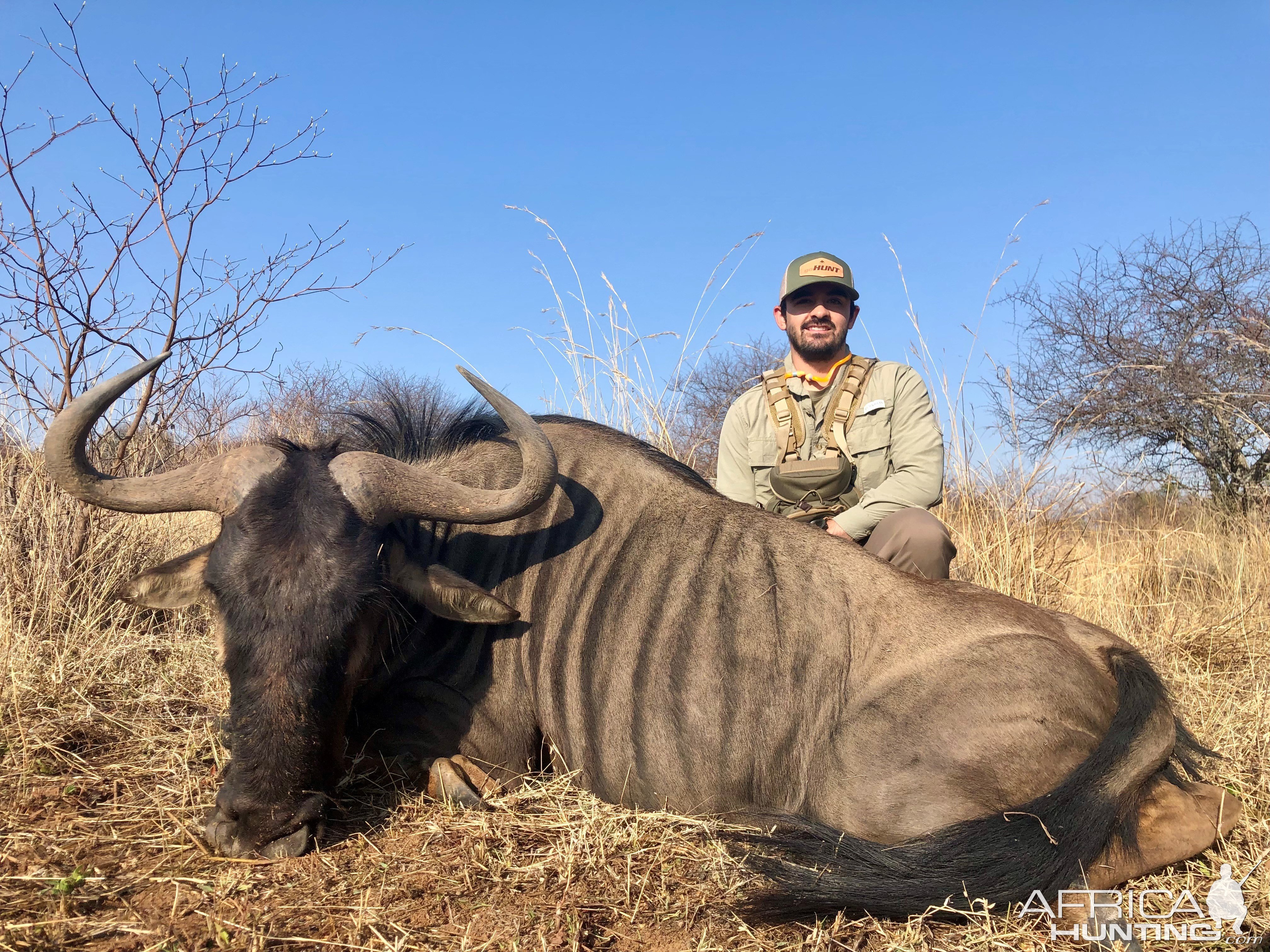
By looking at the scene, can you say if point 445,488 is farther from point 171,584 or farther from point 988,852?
point 988,852

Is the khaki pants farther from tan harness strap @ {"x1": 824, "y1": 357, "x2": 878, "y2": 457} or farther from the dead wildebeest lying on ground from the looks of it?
the dead wildebeest lying on ground

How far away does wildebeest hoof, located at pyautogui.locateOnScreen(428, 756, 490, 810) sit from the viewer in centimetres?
288

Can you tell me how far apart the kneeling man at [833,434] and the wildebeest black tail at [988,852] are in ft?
4.71

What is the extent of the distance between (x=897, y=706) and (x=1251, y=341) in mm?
5143

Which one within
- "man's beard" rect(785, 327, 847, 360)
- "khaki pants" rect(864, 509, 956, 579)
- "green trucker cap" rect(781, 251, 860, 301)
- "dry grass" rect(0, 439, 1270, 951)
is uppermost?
"green trucker cap" rect(781, 251, 860, 301)

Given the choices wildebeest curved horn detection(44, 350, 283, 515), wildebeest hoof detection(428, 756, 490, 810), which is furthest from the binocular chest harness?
wildebeest curved horn detection(44, 350, 283, 515)

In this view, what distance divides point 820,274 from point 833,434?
907 mm

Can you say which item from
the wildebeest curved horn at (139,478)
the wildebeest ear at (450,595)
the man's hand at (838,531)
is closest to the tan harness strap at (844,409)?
the man's hand at (838,531)

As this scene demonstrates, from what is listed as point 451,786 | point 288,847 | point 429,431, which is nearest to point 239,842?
point 288,847

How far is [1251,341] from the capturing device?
6.04m

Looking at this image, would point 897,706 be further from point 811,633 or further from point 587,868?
point 587,868

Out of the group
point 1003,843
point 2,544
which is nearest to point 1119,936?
point 1003,843

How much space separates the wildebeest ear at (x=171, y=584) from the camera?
3.08m

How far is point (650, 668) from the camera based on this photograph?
3051mm
